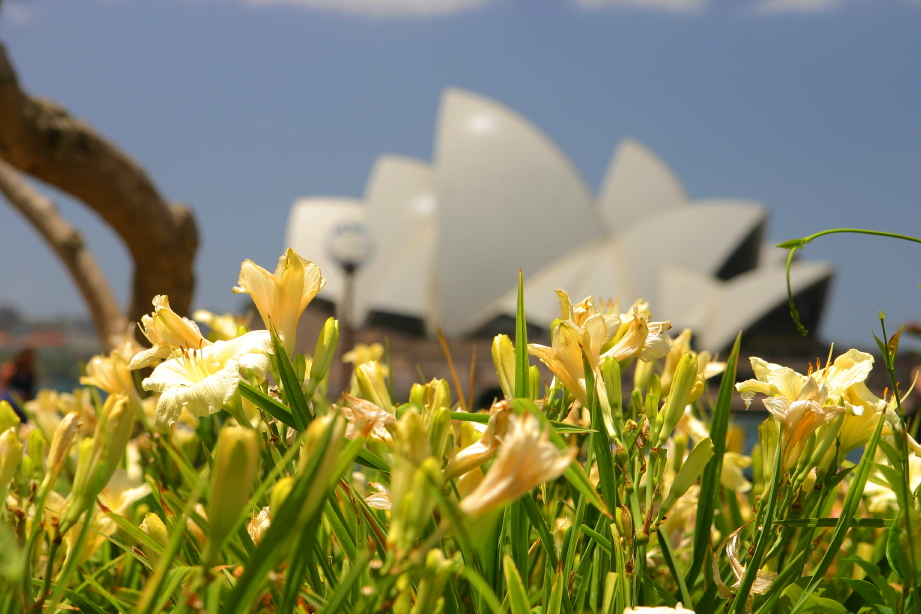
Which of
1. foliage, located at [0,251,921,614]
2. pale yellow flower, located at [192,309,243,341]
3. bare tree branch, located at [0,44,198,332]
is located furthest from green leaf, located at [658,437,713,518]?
bare tree branch, located at [0,44,198,332]

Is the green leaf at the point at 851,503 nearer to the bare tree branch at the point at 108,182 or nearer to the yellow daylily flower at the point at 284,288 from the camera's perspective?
the yellow daylily flower at the point at 284,288

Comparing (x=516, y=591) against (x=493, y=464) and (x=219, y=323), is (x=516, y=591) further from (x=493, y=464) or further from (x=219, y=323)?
(x=219, y=323)

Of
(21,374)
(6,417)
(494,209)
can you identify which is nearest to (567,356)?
(6,417)

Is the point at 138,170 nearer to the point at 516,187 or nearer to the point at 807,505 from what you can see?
the point at 807,505

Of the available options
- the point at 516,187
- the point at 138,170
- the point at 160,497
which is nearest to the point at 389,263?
the point at 516,187

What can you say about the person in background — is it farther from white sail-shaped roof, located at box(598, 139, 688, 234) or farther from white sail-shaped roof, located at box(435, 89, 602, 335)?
white sail-shaped roof, located at box(598, 139, 688, 234)
